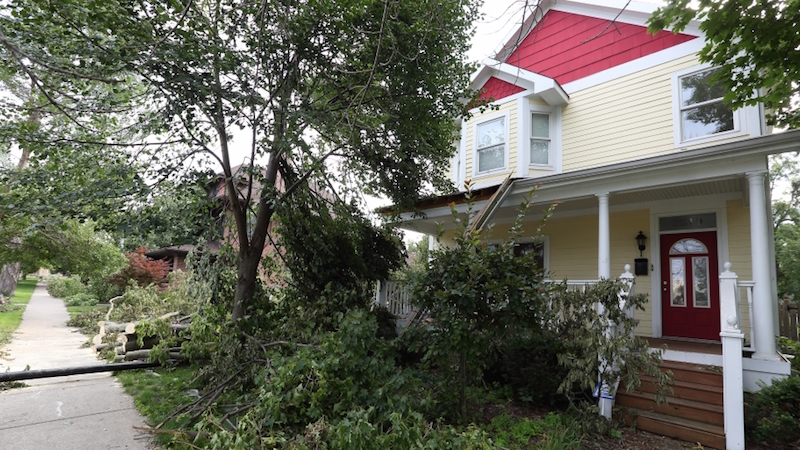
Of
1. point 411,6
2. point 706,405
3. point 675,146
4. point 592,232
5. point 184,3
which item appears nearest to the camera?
point 706,405

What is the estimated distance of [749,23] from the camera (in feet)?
14.4

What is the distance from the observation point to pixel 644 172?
5.76 m

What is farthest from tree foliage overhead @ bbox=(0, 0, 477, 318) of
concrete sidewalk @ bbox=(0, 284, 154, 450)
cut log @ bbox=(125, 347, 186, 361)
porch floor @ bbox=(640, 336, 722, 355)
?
porch floor @ bbox=(640, 336, 722, 355)

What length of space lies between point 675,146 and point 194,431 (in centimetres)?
833

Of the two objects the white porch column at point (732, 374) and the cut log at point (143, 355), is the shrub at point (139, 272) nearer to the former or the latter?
the cut log at point (143, 355)

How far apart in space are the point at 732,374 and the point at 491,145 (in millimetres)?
6321

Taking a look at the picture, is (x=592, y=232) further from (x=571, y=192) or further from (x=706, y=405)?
(x=706, y=405)

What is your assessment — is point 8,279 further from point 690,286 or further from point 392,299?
point 690,286

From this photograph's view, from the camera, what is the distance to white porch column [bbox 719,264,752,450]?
383cm

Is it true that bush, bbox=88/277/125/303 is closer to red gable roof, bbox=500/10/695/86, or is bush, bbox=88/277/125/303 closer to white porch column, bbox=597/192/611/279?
red gable roof, bbox=500/10/695/86

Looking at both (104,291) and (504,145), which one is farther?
(104,291)

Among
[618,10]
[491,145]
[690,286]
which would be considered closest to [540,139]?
[491,145]

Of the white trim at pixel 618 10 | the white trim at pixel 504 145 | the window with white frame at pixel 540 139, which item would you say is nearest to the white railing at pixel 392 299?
the white trim at pixel 504 145

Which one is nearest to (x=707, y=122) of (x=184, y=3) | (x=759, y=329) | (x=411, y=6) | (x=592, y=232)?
(x=592, y=232)
